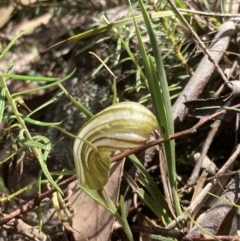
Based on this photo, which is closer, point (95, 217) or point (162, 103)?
point (162, 103)

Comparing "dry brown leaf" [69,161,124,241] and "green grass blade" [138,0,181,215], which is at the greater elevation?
"green grass blade" [138,0,181,215]

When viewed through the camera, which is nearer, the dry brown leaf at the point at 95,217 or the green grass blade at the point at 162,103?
the green grass blade at the point at 162,103

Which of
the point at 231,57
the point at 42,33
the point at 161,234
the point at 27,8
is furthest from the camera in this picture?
the point at 42,33

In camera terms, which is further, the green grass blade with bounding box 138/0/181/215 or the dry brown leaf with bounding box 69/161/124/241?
the dry brown leaf with bounding box 69/161/124/241

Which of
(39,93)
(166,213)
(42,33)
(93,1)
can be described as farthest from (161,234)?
(42,33)

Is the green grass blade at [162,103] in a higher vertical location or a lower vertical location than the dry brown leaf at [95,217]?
higher

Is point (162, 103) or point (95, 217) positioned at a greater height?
point (162, 103)

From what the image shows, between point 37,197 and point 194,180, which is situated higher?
point 37,197

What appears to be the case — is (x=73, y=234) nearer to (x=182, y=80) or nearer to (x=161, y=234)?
(x=161, y=234)
